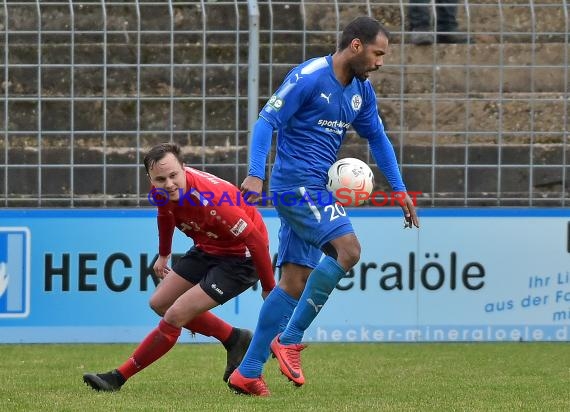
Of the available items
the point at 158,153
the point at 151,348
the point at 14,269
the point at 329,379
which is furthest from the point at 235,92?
the point at 151,348

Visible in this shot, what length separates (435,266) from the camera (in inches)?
406

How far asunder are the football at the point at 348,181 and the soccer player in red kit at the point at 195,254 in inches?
17.6

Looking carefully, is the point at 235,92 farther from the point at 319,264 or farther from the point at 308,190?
the point at 319,264

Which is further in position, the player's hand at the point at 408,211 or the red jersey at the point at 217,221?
A: the player's hand at the point at 408,211

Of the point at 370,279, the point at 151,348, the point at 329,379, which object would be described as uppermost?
the point at 151,348

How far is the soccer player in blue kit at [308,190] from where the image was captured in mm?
6723

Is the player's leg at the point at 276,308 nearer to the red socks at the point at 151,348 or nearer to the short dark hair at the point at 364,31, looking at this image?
the red socks at the point at 151,348

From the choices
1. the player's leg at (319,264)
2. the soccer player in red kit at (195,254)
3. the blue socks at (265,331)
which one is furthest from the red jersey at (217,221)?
the player's leg at (319,264)

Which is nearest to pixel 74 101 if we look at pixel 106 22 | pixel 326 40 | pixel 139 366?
pixel 106 22

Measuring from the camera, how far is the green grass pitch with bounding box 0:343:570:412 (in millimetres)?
6414

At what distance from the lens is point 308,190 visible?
6.81 m

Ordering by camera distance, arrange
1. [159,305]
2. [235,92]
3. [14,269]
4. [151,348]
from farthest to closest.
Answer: [235,92] → [14,269] → [159,305] → [151,348]

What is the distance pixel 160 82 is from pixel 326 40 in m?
1.31

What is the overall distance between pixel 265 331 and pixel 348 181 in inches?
34.3
